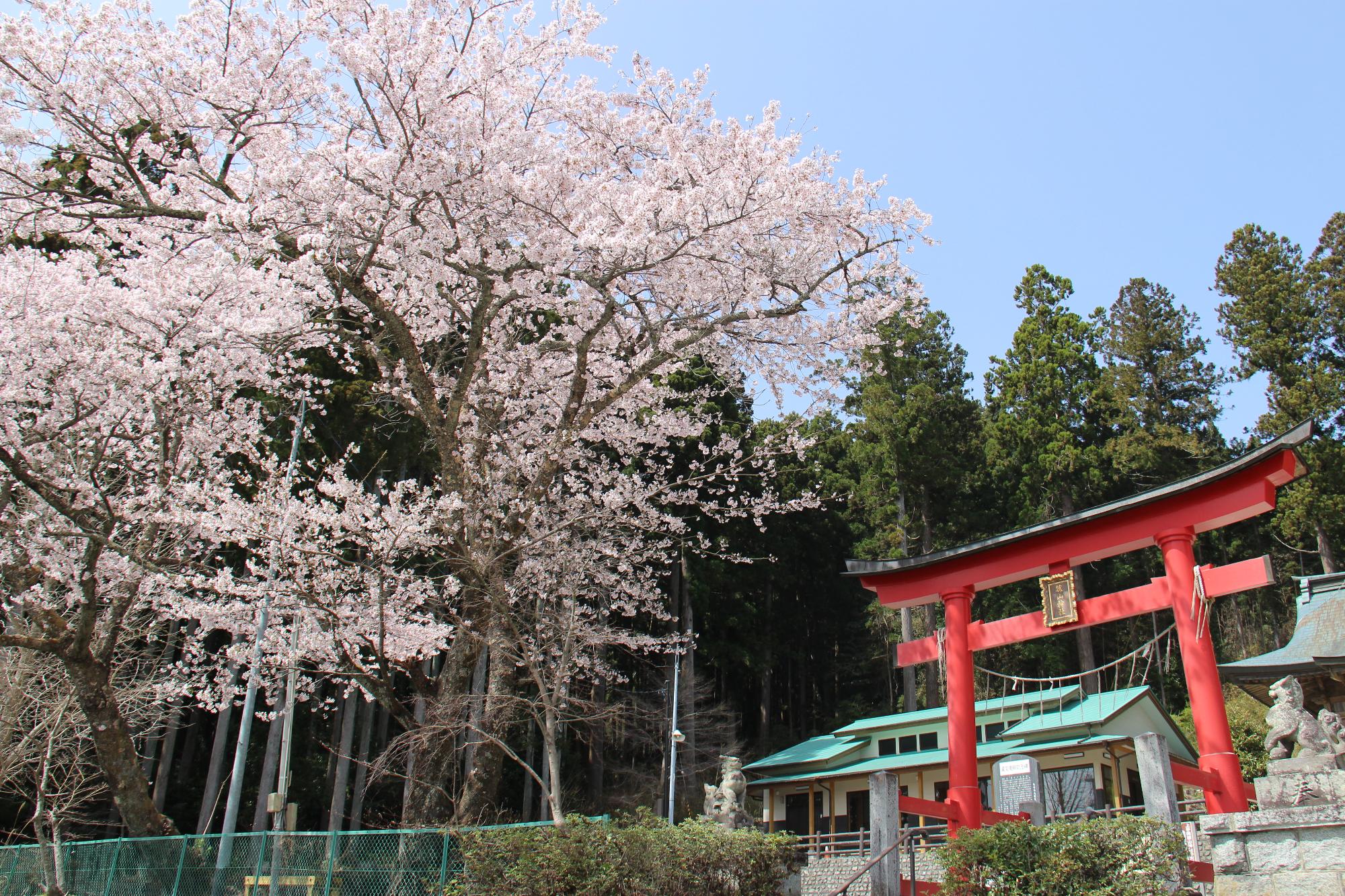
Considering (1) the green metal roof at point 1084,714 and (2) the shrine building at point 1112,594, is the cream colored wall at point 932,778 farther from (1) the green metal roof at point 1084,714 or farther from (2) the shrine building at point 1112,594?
(2) the shrine building at point 1112,594

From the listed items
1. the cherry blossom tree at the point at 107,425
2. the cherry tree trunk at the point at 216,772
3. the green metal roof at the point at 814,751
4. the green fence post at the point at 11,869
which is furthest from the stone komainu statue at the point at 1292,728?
the cherry tree trunk at the point at 216,772

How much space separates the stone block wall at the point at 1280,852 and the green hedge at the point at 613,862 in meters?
3.54

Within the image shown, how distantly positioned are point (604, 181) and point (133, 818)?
9.15 m

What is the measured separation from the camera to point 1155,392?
98.1ft

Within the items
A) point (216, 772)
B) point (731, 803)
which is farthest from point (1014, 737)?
point (216, 772)

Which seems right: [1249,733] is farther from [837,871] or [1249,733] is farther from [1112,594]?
[1112,594]

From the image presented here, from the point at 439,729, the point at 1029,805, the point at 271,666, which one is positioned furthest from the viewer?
the point at 271,666

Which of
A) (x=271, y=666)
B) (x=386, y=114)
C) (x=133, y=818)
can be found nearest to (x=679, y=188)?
(x=386, y=114)

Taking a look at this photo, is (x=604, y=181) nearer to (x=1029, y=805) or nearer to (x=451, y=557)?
(x=451, y=557)

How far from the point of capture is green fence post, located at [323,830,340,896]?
27.0 feet

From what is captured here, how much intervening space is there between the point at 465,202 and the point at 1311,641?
1520 cm

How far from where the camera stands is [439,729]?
814 cm

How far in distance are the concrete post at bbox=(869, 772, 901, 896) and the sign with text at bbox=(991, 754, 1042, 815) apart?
204 inches

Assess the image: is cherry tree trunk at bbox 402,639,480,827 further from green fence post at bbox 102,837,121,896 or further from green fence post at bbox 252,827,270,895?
green fence post at bbox 102,837,121,896
